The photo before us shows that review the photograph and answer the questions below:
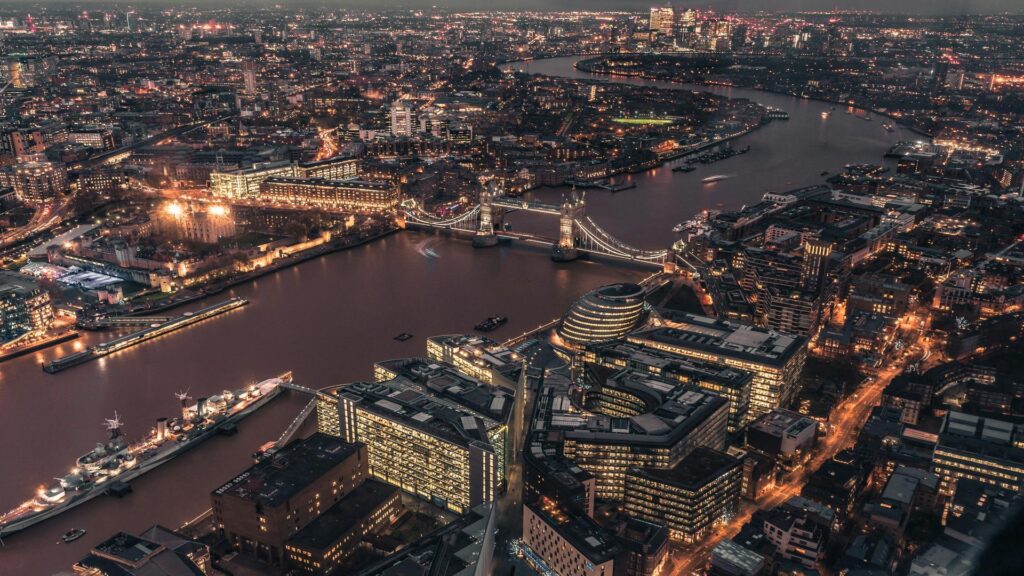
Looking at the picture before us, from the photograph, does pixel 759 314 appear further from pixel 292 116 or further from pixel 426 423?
pixel 292 116

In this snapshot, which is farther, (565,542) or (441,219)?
(441,219)

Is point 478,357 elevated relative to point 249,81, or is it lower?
lower

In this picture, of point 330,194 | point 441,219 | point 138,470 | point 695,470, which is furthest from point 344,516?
point 330,194

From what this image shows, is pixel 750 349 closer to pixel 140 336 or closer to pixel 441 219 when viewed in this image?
pixel 140 336

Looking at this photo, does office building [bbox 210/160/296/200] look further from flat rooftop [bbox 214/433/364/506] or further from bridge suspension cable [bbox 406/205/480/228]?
flat rooftop [bbox 214/433/364/506]

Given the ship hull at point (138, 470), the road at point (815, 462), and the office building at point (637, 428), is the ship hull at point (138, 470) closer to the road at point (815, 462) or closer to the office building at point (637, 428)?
the office building at point (637, 428)

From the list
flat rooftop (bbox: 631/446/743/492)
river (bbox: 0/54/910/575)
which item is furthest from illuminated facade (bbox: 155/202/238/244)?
flat rooftop (bbox: 631/446/743/492)
